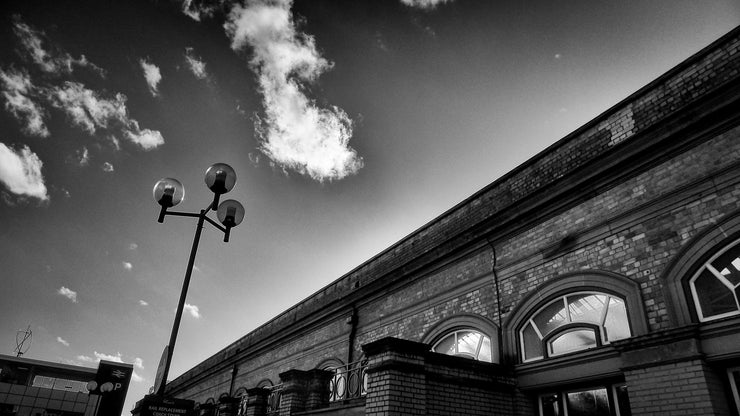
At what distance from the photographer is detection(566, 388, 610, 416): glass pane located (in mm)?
6383

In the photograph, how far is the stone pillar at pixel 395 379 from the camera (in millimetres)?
6027

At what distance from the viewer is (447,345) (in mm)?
9586

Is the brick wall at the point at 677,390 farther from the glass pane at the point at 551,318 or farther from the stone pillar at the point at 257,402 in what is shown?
the stone pillar at the point at 257,402

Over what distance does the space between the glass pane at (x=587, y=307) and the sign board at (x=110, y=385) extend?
11.4 meters

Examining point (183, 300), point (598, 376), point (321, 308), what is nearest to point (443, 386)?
point (598, 376)

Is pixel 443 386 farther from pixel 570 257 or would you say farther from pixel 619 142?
pixel 619 142

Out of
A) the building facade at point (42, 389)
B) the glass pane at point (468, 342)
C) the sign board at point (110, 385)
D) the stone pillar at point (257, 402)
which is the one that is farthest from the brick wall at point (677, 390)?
the building facade at point (42, 389)

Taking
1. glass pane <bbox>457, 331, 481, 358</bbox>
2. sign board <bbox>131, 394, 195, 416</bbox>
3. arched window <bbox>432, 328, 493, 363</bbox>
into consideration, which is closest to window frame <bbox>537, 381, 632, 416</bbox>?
arched window <bbox>432, 328, 493, 363</bbox>

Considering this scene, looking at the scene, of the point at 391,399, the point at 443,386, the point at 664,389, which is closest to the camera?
the point at 664,389

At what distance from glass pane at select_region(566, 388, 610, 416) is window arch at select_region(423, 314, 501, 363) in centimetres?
143

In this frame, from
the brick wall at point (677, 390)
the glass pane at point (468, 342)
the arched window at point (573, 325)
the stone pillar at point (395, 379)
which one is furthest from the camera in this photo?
the glass pane at point (468, 342)

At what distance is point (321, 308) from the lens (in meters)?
14.8

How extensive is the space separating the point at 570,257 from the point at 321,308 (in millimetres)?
9264

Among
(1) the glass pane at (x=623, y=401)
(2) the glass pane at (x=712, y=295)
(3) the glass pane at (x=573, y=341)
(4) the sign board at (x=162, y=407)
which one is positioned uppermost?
(2) the glass pane at (x=712, y=295)
